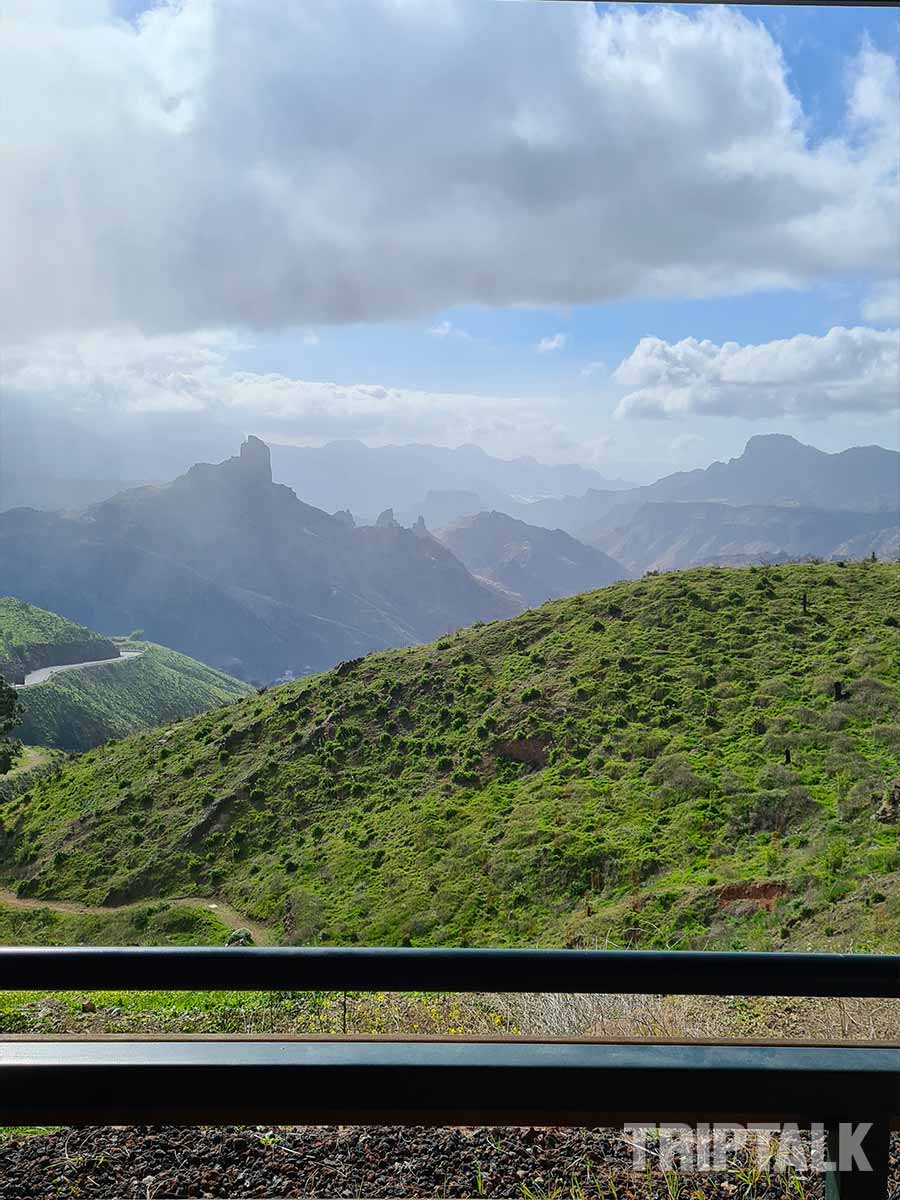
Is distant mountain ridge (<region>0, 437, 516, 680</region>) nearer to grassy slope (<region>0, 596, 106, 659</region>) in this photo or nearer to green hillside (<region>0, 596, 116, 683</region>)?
grassy slope (<region>0, 596, 106, 659</region>)

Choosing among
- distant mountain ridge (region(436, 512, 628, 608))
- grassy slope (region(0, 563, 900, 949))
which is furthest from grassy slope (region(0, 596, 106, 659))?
distant mountain ridge (region(436, 512, 628, 608))

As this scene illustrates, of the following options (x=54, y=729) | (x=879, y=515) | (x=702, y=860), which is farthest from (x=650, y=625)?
(x=879, y=515)

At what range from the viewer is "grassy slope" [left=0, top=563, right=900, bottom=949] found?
13.1 m

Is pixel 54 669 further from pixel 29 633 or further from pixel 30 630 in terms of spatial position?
pixel 30 630

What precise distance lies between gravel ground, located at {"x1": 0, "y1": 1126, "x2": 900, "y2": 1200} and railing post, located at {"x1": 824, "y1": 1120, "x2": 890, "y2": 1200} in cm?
54

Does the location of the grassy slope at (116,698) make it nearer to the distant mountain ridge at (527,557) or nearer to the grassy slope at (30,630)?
the grassy slope at (30,630)

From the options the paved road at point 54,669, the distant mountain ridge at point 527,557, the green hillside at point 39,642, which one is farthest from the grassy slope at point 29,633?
the distant mountain ridge at point 527,557

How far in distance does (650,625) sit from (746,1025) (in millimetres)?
21170

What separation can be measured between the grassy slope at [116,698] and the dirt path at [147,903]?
2058 cm

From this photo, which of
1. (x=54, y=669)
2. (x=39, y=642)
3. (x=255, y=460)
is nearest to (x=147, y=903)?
(x=54, y=669)

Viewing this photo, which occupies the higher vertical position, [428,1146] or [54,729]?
[428,1146]

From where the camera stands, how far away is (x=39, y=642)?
174ft

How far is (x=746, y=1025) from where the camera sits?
2.86m

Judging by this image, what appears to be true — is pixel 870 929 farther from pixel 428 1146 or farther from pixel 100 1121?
pixel 100 1121
